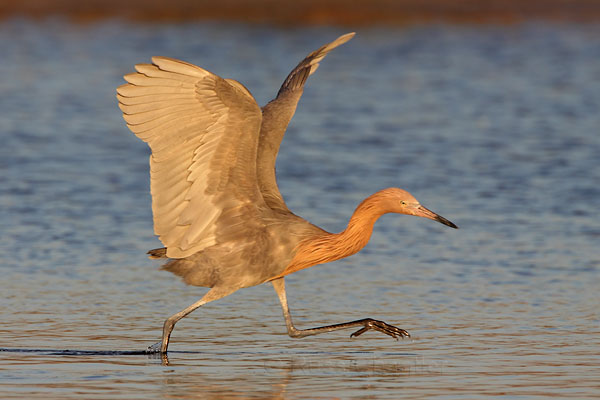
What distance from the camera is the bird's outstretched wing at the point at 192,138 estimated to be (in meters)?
7.51

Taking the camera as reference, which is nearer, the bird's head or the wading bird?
the wading bird

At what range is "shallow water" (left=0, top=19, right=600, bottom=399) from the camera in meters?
7.34

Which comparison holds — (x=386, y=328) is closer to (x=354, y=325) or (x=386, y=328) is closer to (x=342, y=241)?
(x=354, y=325)

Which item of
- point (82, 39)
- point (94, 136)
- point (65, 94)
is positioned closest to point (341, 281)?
point (94, 136)

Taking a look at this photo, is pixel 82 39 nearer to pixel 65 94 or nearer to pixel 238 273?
pixel 65 94

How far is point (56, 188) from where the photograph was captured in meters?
13.8

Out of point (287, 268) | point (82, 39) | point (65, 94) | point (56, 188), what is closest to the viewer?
point (287, 268)

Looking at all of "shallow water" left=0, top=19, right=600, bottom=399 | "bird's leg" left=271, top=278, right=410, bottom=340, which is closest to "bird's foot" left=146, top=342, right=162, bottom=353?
"shallow water" left=0, top=19, right=600, bottom=399

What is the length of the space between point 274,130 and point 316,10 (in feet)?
69.0

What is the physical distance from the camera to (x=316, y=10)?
29.5 m

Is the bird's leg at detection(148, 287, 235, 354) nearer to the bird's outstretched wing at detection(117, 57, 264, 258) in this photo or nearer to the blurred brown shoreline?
the bird's outstretched wing at detection(117, 57, 264, 258)

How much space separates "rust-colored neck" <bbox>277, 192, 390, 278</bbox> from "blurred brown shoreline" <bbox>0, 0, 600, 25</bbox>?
20867mm

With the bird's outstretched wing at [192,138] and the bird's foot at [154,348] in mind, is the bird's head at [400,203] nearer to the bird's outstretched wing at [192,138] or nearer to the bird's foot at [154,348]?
the bird's outstretched wing at [192,138]

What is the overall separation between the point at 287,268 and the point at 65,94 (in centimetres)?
1304
